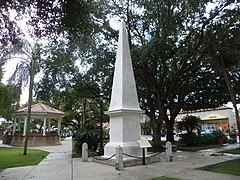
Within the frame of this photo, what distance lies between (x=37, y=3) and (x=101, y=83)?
440 inches

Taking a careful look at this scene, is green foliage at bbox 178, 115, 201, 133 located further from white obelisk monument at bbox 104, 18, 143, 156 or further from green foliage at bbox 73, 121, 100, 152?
white obelisk monument at bbox 104, 18, 143, 156

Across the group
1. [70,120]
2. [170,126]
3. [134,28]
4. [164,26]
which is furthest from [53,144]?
[164,26]

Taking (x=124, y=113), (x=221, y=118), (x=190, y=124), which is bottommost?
(x=190, y=124)

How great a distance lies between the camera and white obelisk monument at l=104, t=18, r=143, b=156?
10.6 meters

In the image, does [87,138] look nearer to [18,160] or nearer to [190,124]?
[18,160]

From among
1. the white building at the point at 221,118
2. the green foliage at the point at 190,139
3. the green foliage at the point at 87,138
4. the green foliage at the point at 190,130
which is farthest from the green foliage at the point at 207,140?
the white building at the point at 221,118

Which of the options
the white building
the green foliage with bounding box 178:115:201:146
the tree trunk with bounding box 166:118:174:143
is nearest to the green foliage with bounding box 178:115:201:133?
the green foliage with bounding box 178:115:201:146

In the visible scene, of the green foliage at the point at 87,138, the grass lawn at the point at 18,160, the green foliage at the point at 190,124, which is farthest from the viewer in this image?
the green foliage at the point at 190,124

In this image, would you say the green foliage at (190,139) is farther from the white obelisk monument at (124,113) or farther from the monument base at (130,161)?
the white obelisk monument at (124,113)

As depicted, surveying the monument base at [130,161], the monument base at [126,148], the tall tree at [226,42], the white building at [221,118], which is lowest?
the monument base at [130,161]

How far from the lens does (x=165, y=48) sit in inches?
536

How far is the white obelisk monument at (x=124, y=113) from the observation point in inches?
419

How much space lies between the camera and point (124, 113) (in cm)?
1077

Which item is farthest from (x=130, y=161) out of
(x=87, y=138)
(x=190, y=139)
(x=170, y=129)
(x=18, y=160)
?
(x=170, y=129)
